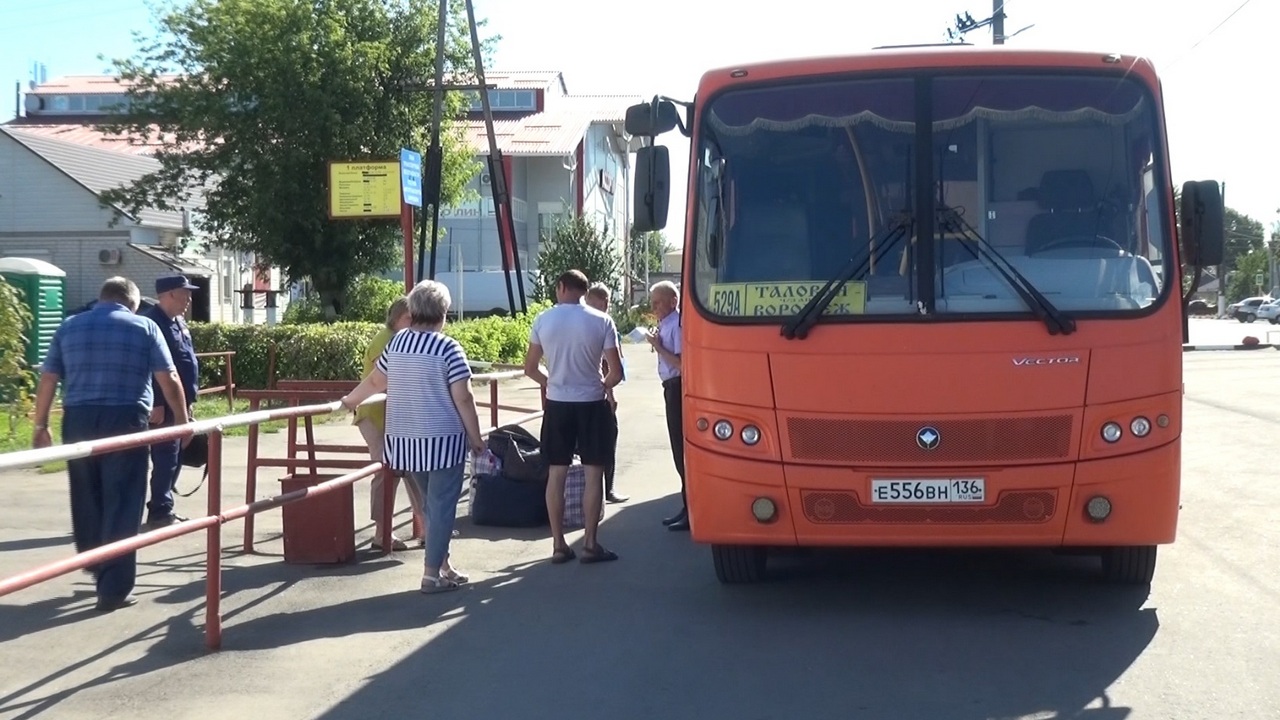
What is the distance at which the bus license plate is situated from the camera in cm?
687

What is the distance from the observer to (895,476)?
693cm

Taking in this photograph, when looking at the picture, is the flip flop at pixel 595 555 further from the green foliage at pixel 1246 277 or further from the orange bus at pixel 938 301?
the green foliage at pixel 1246 277

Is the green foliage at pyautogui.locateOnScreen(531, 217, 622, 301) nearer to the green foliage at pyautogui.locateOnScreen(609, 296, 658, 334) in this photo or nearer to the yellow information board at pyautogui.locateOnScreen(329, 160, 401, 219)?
the green foliage at pyautogui.locateOnScreen(609, 296, 658, 334)

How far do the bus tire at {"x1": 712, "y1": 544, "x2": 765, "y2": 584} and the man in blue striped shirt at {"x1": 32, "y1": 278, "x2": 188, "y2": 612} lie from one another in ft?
10.2

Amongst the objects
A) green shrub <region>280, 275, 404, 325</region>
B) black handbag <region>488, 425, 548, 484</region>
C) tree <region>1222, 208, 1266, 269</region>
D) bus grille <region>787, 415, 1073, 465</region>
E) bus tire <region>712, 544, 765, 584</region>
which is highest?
tree <region>1222, 208, 1266, 269</region>

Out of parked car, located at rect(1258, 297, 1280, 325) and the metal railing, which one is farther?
parked car, located at rect(1258, 297, 1280, 325)

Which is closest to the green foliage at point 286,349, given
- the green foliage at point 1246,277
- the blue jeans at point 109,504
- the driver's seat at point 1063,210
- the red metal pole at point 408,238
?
the red metal pole at point 408,238

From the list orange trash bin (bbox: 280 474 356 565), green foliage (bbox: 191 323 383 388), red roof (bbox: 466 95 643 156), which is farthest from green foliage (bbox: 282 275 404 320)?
red roof (bbox: 466 95 643 156)

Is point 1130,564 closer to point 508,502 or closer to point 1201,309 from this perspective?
point 508,502

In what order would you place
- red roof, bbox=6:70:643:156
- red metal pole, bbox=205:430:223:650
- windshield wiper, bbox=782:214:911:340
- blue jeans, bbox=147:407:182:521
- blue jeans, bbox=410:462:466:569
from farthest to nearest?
red roof, bbox=6:70:643:156 < blue jeans, bbox=147:407:182:521 < blue jeans, bbox=410:462:466:569 < windshield wiper, bbox=782:214:911:340 < red metal pole, bbox=205:430:223:650

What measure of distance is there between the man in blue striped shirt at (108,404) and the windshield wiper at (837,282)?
3.51 meters

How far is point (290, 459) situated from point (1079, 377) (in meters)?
5.21

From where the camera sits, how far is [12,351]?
15445 mm

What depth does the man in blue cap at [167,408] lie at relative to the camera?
10.1m
